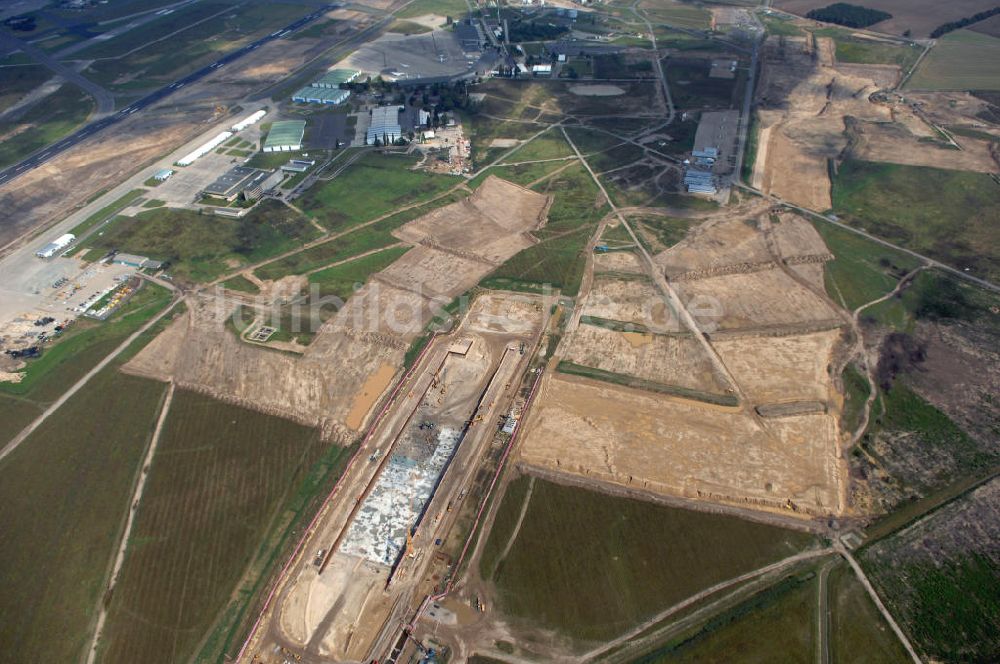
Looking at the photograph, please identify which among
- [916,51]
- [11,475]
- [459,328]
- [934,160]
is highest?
[916,51]

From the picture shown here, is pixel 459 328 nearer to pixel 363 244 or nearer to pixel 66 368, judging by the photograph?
pixel 363 244

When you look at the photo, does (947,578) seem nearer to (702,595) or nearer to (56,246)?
(702,595)

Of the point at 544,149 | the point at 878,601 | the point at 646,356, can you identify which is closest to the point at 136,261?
the point at 544,149

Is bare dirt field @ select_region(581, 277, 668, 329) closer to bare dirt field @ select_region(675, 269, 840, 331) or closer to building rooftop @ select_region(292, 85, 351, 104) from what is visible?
bare dirt field @ select_region(675, 269, 840, 331)

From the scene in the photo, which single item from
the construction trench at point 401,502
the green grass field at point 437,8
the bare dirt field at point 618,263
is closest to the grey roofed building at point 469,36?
the green grass field at point 437,8

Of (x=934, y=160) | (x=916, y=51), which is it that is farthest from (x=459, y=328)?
(x=916, y=51)

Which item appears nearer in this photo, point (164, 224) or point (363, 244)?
point (363, 244)

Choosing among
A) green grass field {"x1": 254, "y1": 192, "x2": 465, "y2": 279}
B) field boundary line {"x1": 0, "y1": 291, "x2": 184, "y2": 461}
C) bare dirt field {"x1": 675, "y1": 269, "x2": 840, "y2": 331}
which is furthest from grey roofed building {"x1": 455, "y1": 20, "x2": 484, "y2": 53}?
field boundary line {"x1": 0, "y1": 291, "x2": 184, "y2": 461}

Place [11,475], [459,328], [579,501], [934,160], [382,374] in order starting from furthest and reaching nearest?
[934,160], [459,328], [382,374], [11,475], [579,501]
